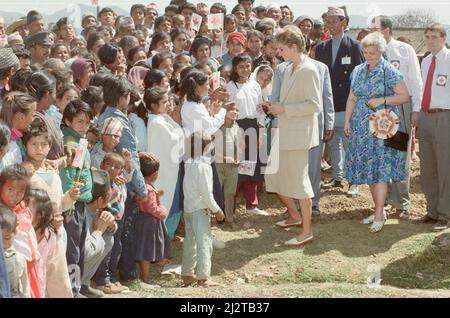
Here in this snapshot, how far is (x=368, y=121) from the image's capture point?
790 cm

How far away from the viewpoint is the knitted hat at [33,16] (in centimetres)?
1030

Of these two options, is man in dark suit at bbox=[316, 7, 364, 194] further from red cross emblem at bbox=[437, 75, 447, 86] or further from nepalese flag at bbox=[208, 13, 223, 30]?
nepalese flag at bbox=[208, 13, 223, 30]

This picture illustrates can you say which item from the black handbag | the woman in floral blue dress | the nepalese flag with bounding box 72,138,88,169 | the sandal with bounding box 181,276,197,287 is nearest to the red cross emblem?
the woman in floral blue dress

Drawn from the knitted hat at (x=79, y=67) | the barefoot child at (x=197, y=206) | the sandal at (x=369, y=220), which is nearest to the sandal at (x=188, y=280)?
the barefoot child at (x=197, y=206)

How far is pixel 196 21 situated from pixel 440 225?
5.03 metres

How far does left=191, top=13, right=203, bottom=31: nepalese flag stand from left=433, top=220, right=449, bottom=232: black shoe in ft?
16.1

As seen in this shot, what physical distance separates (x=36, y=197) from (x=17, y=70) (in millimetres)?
2088

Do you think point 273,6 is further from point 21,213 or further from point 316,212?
point 21,213

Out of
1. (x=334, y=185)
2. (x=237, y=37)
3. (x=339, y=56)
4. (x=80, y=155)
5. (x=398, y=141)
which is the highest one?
(x=237, y=37)

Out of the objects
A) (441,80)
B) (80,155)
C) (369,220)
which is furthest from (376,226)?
(80,155)

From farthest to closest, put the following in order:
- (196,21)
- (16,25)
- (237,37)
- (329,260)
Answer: (196,21) → (16,25) → (237,37) → (329,260)

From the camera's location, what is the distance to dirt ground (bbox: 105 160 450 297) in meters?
6.17

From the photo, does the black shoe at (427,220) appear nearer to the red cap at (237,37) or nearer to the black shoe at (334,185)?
the black shoe at (334,185)
